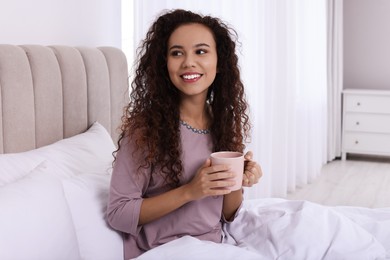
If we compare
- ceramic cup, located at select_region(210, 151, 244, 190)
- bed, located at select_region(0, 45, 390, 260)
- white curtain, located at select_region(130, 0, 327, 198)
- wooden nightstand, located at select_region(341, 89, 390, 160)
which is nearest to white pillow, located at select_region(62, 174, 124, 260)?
bed, located at select_region(0, 45, 390, 260)

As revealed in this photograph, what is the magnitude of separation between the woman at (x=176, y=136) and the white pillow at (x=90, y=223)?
5 centimetres

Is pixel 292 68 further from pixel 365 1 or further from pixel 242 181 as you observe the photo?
pixel 242 181

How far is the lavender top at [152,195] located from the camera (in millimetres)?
1602

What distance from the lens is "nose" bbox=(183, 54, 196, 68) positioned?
1.65 meters

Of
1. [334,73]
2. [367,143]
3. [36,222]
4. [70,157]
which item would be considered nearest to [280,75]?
[334,73]

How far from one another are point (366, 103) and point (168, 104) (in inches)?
172

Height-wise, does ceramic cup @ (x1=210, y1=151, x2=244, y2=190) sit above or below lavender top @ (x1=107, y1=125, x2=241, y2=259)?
above

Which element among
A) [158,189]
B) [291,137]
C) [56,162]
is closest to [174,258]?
[158,189]

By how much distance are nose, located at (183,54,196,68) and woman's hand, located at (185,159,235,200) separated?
324 millimetres

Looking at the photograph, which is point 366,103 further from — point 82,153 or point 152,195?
point 152,195

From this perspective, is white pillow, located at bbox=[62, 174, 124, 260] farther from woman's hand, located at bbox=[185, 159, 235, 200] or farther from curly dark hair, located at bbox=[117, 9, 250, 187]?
woman's hand, located at bbox=[185, 159, 235, 200]

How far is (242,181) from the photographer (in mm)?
1619

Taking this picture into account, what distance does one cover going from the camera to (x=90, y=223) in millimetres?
1631

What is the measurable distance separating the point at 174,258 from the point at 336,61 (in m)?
4.75
